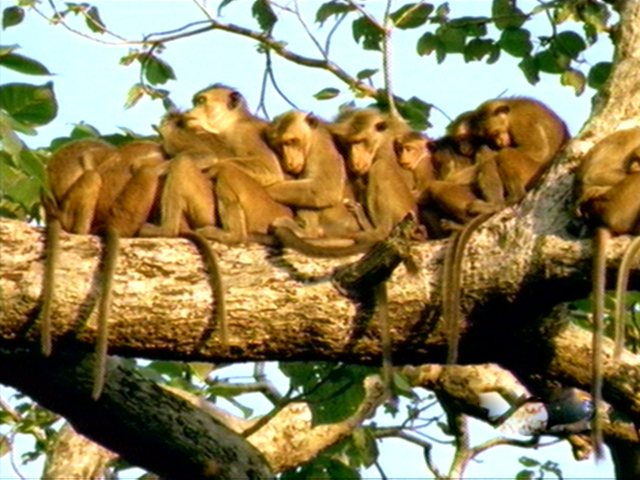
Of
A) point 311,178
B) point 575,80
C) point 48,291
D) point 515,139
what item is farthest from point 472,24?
point 48,291

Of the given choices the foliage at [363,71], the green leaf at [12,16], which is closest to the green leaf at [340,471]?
the foliage at [363,71]

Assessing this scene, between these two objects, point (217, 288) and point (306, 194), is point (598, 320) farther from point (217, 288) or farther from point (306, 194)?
point (306, 194)

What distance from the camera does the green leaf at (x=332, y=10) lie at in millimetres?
8523

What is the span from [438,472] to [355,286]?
3306 mm

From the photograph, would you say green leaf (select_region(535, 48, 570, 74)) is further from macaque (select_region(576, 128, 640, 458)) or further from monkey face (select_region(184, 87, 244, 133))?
macaque (select_region(576, 128, 640, 458))

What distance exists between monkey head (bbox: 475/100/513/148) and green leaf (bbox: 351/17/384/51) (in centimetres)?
119

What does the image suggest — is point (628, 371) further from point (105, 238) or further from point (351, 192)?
point (105, 238)

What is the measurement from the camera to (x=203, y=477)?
694 cm

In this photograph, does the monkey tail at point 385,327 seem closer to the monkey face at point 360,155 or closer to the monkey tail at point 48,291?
the monkey tail at point 48,291

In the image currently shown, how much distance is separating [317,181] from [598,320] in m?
1.87

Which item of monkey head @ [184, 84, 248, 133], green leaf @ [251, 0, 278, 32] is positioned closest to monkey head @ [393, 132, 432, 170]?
monkey head @ [184, 84, 248, 133]

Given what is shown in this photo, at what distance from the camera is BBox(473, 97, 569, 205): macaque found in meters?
7.09

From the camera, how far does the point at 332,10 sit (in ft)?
28.0

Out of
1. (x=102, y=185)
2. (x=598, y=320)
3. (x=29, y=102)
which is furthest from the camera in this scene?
(x=102, y=185)
